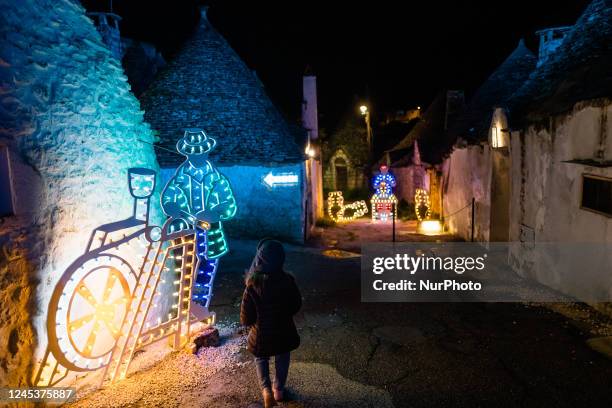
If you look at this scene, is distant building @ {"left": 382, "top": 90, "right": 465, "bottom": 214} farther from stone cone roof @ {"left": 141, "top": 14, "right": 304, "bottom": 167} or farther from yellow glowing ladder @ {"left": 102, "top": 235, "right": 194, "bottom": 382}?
yellow glowing ladder @ {"left": 102, "top": 235, "right": 194, "bottom": 382}

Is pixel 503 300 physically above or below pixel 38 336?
below

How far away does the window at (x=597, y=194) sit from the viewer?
681 centimetres

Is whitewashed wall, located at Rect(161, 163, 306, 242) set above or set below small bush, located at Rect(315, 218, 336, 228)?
above

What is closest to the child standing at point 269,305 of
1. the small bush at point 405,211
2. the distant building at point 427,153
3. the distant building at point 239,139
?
the distant building at point 239,139

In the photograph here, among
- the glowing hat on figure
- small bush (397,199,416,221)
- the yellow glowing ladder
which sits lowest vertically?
small bush (397,199,416,221)

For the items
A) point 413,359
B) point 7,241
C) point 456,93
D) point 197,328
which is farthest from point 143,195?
point 456,93

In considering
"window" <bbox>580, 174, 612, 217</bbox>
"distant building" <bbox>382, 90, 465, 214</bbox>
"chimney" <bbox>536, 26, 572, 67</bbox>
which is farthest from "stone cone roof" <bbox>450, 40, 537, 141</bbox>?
"window" <bbox>580, 174, 612, 217</bbox>

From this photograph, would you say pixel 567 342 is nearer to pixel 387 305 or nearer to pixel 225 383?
pixel 387 305

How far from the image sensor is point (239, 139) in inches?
574

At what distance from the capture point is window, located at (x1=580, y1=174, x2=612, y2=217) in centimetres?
681

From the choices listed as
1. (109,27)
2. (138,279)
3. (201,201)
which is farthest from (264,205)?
(109,27)

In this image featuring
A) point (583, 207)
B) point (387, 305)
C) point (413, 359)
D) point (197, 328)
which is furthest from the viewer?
point (387, 305)

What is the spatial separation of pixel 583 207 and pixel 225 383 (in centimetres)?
680

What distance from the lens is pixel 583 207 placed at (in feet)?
24.2
